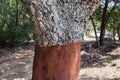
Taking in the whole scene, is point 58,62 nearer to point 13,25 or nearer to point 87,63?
point 87,63

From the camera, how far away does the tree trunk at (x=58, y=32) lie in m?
1.40

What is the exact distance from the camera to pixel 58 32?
1434 millimetres

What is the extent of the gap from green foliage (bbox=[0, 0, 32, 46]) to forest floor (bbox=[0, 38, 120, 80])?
1.48ft

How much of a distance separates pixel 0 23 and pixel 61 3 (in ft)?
26.6

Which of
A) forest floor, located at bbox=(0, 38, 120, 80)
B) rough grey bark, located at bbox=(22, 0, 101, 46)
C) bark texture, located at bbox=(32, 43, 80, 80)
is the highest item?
rough grey bark, located at bbox=(22, 0, 101, 46)

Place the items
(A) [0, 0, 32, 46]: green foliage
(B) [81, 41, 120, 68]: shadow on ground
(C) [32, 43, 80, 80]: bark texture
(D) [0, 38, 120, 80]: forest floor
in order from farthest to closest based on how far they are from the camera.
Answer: (A) [0, 0, 32, 46]: green foliage → (B) [81, 41, 120, 68]: shadow on ground → (D) [0, 38, 120, 80]: forest floor → (C) [32, 43, 80, 80]: bark texture

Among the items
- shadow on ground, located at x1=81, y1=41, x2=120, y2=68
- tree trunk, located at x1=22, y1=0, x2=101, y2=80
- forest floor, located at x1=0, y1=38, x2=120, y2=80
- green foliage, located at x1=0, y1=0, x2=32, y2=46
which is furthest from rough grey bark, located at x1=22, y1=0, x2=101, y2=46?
green foliage, located at x1=0, y1=0, x2=32, y2=46

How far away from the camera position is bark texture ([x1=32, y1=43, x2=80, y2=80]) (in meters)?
1.54

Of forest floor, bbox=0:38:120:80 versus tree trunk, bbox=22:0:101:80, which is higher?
tree trunk, bbox=22:0:101:80

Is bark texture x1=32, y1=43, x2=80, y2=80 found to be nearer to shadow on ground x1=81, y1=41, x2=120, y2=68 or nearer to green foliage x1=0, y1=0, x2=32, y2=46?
shadow on ground x1=81, y1=41, x2=120, y2=68

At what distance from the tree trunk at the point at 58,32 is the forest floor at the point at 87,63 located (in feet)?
13.0

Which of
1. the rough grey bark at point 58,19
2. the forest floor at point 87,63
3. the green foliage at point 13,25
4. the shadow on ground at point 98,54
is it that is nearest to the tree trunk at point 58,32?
the rough grey bark at point 58,19

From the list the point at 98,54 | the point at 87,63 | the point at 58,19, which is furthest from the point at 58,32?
the point at 98,54

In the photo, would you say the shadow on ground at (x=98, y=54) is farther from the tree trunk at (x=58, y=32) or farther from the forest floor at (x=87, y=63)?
the tree trunk at (x=58, y=32)
